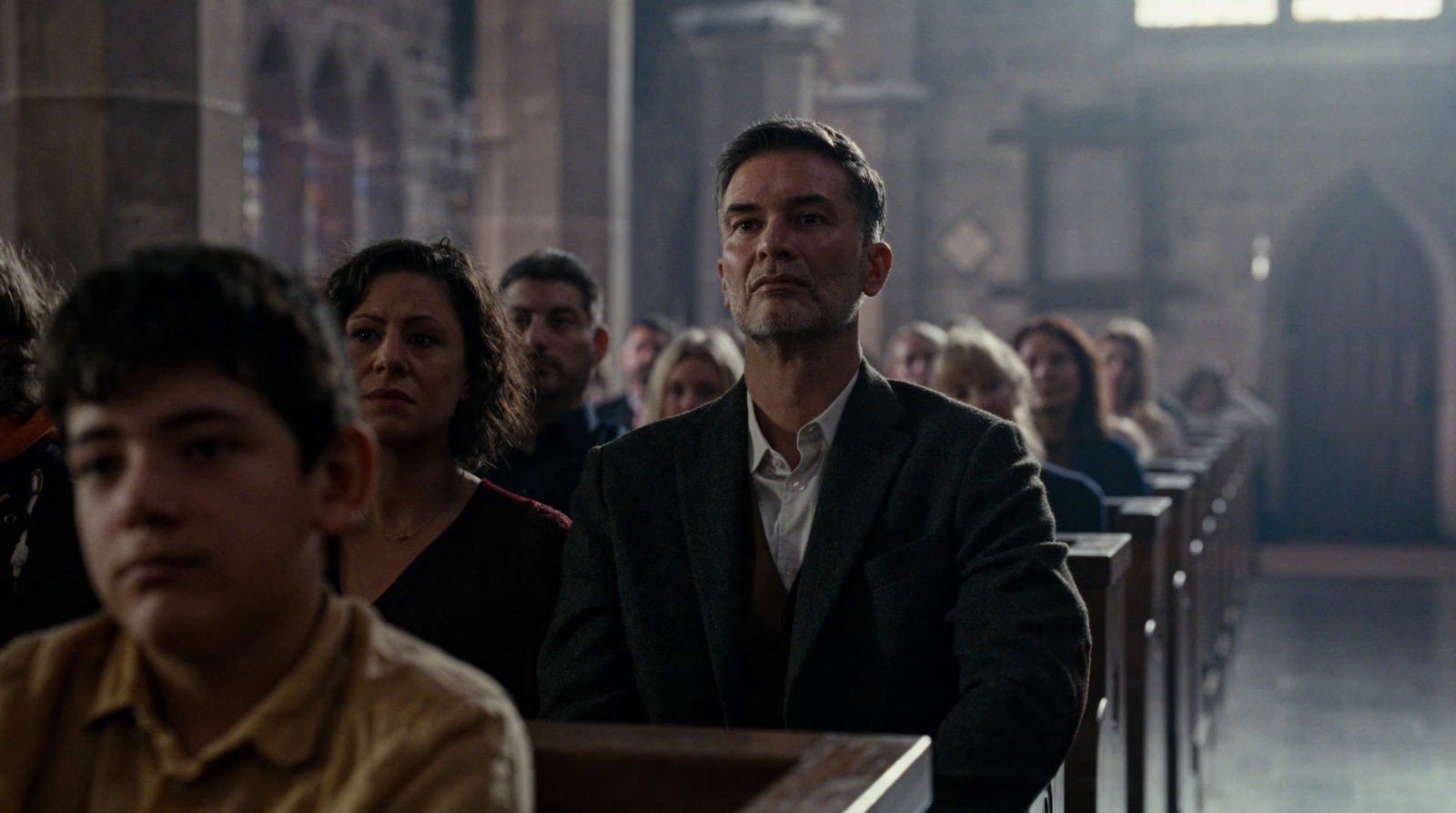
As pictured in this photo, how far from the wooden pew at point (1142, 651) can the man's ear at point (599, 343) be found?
1.33 m

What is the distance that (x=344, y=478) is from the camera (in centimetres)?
126

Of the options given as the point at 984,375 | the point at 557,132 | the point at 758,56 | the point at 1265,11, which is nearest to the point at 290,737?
the point at 984,375

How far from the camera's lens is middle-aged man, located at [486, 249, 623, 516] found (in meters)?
3.86

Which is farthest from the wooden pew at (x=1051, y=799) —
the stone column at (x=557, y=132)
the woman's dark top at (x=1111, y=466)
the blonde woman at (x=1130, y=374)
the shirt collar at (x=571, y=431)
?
the stone column at (x=557, y=132)

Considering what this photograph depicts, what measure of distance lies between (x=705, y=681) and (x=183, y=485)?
125 cm

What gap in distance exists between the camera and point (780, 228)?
247 cm

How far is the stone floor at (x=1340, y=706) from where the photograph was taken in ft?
19.7

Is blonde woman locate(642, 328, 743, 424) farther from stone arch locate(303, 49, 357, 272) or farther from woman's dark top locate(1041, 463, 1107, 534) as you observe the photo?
stone arch locate(303, 49, 357, 272)

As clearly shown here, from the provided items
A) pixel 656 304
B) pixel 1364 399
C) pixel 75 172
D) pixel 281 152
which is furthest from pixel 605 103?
pixel 1364 399

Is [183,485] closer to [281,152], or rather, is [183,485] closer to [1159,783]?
→ [1159,783]

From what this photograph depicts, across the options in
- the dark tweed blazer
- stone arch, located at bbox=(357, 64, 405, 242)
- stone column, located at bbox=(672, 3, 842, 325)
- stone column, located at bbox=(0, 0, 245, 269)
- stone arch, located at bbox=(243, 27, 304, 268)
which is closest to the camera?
the dark tweed blazer

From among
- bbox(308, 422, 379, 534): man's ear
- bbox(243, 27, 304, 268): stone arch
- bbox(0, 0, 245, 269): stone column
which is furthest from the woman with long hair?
bbox(243, 27, 304, 268): stone arch

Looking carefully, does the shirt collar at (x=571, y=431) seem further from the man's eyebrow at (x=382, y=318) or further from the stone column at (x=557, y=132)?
the stone column at (x=557, y=132)

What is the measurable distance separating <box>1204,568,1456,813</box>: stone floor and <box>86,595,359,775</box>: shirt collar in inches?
195
